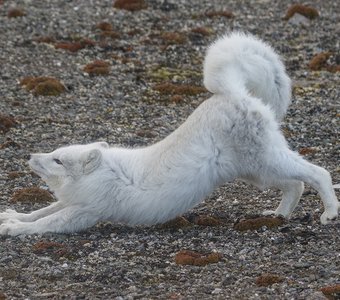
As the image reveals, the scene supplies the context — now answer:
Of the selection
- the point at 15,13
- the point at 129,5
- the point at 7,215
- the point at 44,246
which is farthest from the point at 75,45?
the point at 44,246

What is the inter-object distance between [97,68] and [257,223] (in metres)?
9.26

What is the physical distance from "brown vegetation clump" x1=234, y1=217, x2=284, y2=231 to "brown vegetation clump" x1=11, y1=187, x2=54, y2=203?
300cm

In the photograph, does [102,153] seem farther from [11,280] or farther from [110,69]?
[110,69]

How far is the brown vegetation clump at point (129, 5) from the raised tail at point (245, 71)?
1351cm

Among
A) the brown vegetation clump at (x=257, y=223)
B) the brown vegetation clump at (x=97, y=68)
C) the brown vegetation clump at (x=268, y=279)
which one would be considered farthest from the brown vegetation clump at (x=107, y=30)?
the brown vegetation clump at (x=268, y=279)

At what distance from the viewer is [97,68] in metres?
19.2

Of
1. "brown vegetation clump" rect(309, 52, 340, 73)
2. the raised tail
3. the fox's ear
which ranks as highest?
the raised tail

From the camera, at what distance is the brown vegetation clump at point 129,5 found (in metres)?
24.1

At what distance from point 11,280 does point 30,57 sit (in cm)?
1117

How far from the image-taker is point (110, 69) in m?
19.6

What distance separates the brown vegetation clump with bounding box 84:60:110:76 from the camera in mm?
19125

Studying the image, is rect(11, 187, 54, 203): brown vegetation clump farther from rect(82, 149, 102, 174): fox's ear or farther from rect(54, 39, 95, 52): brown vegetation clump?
rect(54, 39, 95, 52): brown vegetation clump

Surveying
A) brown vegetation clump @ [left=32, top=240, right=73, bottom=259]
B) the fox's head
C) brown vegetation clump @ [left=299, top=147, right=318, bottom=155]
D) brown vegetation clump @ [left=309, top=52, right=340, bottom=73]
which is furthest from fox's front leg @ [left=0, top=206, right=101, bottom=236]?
brown vegetation clump @ [left=309, top=52, right=340, bottom=73]

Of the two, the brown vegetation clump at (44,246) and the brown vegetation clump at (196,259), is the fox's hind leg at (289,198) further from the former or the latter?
the brown vegetation clump at (44,246)
